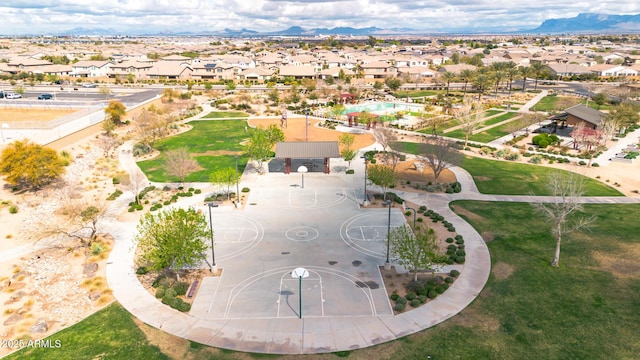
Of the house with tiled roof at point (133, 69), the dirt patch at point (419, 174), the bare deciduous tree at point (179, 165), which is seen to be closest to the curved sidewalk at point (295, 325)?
the bare deciduous tree at point (179, 165)

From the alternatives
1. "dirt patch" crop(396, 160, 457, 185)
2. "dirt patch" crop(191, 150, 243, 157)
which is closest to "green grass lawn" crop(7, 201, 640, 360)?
"dirt patch" crop(396, 160, 457, 185)

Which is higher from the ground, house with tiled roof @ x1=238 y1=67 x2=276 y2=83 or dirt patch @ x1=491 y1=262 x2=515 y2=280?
house with tiled roof @ x1=238 y1=67 x2=276 y2=83

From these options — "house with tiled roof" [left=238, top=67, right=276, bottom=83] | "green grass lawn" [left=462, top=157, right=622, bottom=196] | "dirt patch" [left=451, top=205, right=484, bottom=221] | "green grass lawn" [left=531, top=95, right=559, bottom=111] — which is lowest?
"dirt patch" [left=451, top=205, right=484, bottom=221]

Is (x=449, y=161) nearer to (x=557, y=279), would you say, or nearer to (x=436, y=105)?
(x=557, y=279)

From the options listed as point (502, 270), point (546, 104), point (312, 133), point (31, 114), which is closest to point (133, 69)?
point (31, 114)

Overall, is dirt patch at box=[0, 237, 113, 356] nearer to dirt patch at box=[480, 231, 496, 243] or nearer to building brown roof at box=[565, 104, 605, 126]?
dirt patch at box=[480, 231, 496, 243]

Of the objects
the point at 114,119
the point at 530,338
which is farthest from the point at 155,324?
the point at 114,119

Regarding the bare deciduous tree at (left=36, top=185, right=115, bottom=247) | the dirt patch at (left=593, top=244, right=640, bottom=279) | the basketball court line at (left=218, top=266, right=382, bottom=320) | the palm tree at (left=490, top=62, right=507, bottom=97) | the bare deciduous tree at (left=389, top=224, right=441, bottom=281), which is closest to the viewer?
the basketball court line at (left=218, top=266, right=382, bottom=320)
